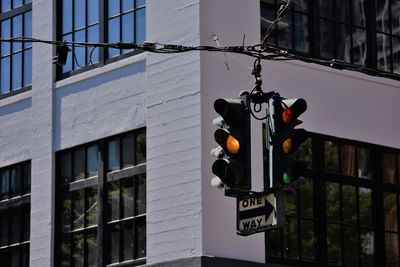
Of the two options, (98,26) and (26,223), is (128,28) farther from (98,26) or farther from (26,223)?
(26,223)

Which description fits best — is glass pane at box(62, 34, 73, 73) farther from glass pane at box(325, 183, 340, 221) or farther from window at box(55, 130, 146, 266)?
glass pane at box(325, 183, 340, 221)

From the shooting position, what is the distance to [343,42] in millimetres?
22891

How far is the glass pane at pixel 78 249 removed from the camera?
880 inches

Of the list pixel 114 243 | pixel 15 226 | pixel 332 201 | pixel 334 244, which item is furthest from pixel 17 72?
pixel 334 244

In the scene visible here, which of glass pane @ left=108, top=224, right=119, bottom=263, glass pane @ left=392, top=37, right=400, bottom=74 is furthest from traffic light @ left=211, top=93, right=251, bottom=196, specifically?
glass pane @ left=392, top=37, right=400, bottom=74

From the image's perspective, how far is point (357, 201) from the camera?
22094 mm

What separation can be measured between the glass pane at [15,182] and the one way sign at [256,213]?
10313mm

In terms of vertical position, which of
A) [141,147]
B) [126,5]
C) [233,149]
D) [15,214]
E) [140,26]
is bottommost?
[233,149]

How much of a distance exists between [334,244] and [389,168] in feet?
6.50

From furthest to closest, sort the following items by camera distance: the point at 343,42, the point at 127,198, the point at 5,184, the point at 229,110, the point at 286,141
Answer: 1. the point at 5,184
2. the point at 343,42
3. the point at 127,198
4. the point at 229,110
5. the point at 286,141

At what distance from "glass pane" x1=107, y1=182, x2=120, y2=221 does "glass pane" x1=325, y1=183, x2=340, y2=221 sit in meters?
3.52

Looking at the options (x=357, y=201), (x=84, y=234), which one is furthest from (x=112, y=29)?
(x=357, y=201)

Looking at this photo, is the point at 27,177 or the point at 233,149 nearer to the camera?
the point at 233,149

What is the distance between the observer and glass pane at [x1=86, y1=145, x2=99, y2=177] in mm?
22359
